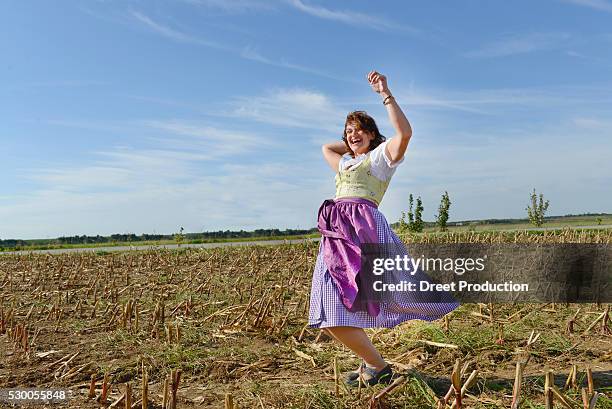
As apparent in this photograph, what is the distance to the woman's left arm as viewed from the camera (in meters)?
3.69

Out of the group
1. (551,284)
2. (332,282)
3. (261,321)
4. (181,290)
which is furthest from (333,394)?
(181,290)

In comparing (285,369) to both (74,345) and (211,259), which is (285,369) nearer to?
(74,345)

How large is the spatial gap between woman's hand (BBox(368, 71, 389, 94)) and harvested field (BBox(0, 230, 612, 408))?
179cm

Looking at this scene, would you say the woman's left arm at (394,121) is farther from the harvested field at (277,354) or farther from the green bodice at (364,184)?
the harvested field at (277,354)

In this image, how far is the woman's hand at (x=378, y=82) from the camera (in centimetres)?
378

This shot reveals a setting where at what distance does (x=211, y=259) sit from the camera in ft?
42.8

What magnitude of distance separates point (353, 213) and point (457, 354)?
170 cm

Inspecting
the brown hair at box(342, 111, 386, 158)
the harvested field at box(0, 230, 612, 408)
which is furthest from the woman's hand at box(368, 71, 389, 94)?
the harvested field at box(0, 230, 612, 408)

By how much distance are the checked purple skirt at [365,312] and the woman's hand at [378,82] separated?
2.58 feet

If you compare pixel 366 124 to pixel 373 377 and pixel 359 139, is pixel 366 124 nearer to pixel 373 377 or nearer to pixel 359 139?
pixel 359 139

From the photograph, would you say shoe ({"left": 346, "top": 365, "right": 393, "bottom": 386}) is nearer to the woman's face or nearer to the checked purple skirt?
the checked purple skirt

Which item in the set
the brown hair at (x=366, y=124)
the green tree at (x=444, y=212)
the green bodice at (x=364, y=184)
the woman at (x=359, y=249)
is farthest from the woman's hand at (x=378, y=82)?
the green tree at (x=444, y=212)

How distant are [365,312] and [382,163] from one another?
0.99 metres

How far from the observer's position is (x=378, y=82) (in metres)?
3.80
